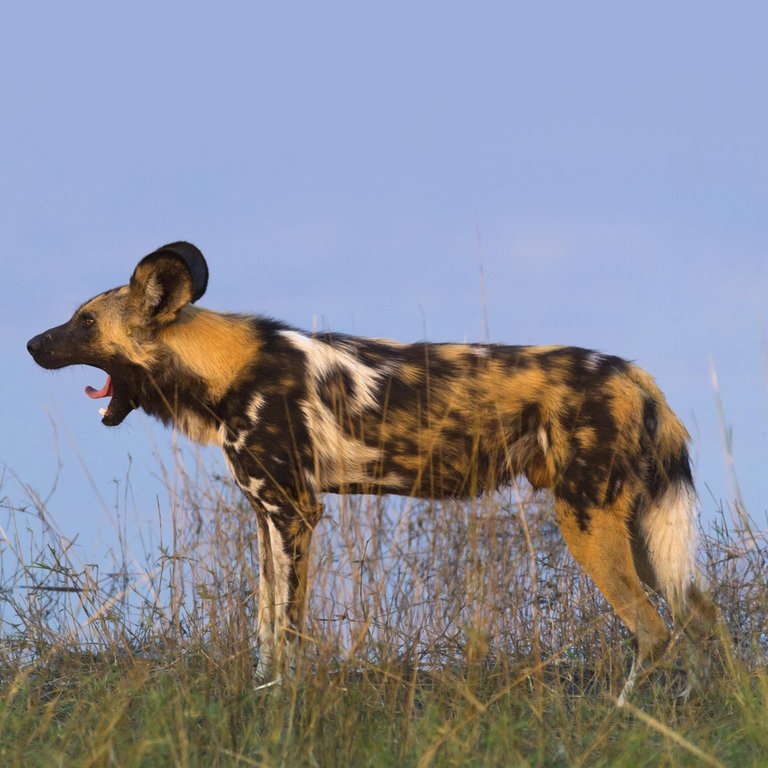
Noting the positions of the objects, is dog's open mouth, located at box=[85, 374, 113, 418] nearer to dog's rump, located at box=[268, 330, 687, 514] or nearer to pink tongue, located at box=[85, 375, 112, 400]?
pink tongue, located at box=[85, 375, 112, 400]

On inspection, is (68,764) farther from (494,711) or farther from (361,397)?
(361,397)

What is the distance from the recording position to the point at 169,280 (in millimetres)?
4590

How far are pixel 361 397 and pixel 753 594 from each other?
2.17 meters

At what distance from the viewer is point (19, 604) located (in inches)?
197

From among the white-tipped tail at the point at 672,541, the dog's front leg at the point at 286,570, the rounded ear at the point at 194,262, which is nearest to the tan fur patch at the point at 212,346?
the rounded ear at the point at 194,262

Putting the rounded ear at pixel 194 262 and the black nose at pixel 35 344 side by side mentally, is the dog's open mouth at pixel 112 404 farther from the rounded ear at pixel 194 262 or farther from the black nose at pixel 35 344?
the rounded ear at pixel 194 262

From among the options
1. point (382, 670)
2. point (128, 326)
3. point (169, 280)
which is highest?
point (169, 280)

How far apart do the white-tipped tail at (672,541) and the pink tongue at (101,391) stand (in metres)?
2.48

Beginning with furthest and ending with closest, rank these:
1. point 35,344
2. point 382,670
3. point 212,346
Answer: point 35,344 → point 212,346 → point 382,670

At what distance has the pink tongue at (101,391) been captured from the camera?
4930mm

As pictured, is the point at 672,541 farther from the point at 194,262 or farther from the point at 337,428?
the point at 194,262

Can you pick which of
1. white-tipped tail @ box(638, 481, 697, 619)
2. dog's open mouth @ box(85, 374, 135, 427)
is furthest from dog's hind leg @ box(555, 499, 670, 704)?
dog's open mouth @ box(85, 374, 135, 427)

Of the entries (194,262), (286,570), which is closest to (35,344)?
(194,262)

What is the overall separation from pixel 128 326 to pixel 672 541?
8.43 feet
